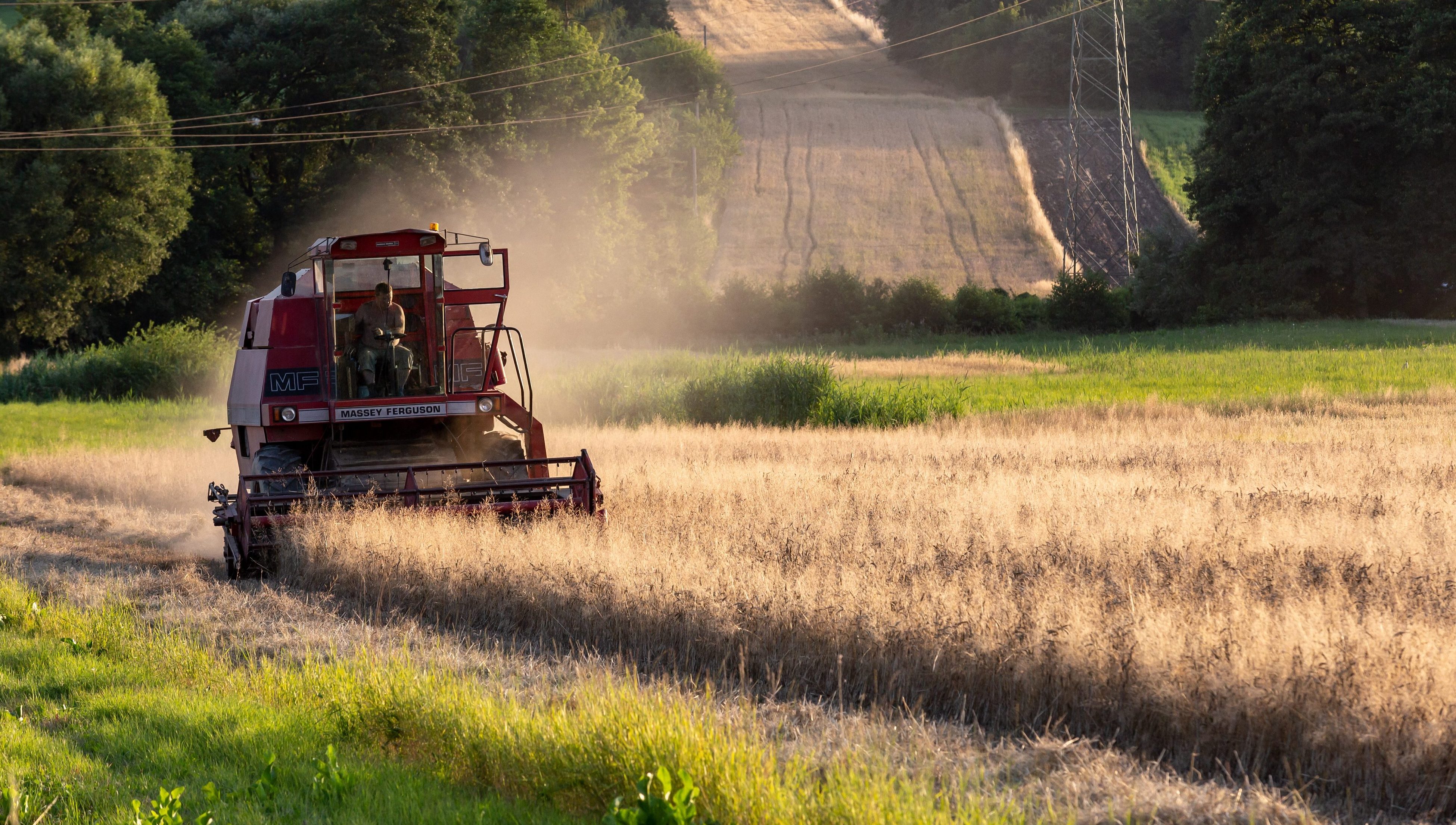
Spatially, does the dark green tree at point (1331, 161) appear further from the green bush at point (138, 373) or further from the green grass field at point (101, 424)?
the green grass field at point (101, 424)

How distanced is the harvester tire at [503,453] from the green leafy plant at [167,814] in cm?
737

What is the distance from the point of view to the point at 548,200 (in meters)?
51.1

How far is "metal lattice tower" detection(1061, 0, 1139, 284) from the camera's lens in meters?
58.7

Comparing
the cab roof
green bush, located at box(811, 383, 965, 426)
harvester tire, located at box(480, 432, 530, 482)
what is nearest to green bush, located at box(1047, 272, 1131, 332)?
green bush, located at box(811, 383, 965, 426)

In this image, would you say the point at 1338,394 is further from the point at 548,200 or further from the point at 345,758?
the point at 548,200

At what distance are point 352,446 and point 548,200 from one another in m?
39.8

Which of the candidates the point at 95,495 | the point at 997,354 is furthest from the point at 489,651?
the point at 997,354

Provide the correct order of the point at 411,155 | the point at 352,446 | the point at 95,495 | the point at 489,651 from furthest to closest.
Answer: the point at 411,155 < the point at 95,495 < the point at 352,446 < the point at 489,651

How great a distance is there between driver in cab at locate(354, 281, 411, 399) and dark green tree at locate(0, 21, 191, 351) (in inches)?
1391

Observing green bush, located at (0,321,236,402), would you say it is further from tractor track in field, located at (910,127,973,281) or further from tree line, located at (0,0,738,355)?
tractor track in field, located at (910,127,973,281)

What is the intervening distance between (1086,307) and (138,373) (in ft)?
106

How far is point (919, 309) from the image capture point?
161 feet

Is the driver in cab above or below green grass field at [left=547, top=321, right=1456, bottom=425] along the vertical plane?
above

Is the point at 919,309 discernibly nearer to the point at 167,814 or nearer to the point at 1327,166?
the point at 1327,166
